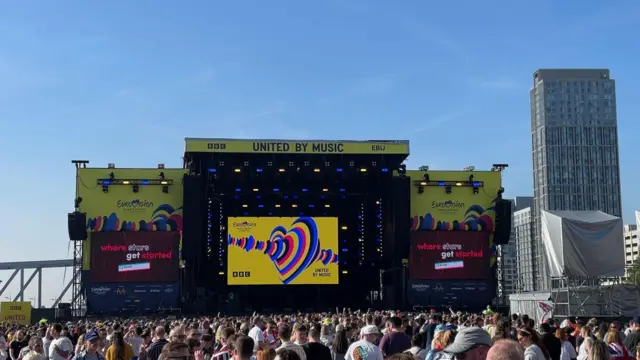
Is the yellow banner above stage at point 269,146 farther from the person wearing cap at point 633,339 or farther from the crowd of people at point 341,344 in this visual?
the person wearing cap at point 633,339

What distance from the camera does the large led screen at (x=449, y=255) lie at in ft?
117

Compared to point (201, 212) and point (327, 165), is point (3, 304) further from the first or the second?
point (327, 165)

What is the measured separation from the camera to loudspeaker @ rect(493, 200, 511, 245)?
35750 millimetres

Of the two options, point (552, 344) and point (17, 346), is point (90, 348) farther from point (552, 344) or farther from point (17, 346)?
point (552, 344)

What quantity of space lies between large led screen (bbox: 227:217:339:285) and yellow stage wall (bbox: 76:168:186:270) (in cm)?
284

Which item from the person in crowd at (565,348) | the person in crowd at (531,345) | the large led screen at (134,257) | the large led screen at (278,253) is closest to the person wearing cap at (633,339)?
the person in crowd at (565,348)

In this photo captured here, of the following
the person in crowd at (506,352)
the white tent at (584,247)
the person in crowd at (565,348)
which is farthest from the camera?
the white tent at (584,247)

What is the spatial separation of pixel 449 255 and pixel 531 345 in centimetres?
2843

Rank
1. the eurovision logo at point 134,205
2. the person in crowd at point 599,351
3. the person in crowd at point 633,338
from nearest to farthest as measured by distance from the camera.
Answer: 1. the person in crowd at point 599,351
2. the person in crowd at point 633,338
3. the eurovision logo at point 134,205

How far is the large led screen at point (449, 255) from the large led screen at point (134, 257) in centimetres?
1092

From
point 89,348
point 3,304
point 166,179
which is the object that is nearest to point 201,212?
point 166,179

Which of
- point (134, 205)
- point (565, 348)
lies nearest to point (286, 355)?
point (565, 348)

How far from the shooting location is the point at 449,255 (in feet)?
118

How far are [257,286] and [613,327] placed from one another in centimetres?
3065
